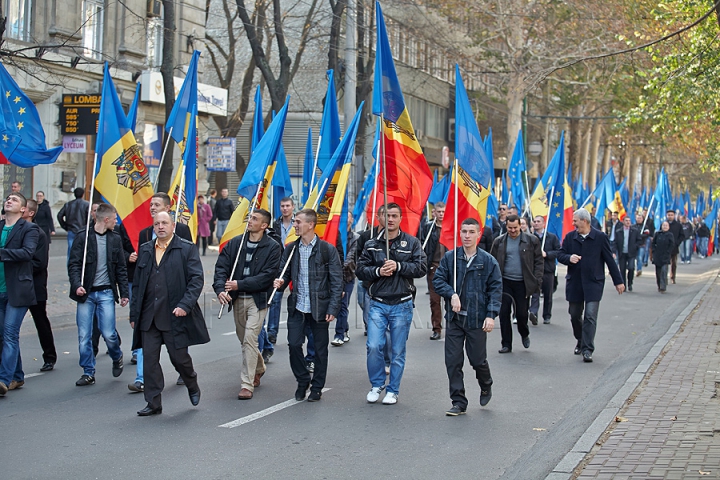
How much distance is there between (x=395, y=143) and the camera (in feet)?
29.5

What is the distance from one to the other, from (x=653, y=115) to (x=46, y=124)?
1414cm

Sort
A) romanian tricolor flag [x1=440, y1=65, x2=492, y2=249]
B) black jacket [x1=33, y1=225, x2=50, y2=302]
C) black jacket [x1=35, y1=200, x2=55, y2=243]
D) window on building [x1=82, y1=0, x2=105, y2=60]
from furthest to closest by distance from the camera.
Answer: window on building [x1=82, y1=0, x2=105, y2=60]
black jacket [x1=35, y1=200, x2=55, y2=243]
black jacket [x1=33, y1=225, x2=50, y2=302]
romanian tricolor flag [x1=440, y1=65, x2=492, y2=249]

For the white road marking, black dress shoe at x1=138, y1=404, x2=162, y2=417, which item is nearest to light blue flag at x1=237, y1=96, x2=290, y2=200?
the white road marking

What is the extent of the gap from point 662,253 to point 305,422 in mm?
15349

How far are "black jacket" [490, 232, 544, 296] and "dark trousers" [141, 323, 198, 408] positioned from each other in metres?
5.19

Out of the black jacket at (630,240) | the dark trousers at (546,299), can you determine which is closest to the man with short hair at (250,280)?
the dark trousers at (546,299)

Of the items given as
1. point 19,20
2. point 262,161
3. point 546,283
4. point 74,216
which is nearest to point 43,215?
point 74,216

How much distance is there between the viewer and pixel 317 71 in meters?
39.9

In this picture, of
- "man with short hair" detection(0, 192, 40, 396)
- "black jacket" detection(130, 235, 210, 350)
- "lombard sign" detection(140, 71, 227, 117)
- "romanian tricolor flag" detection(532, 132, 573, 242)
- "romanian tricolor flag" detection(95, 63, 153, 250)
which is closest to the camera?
"black jacket" detection(130, 235, 210, 350)

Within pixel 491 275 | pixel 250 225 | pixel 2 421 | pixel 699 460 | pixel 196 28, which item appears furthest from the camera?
pixel 196 28

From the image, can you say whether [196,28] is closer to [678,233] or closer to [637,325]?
[678,233]

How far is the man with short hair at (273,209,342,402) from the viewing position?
8.29 meters

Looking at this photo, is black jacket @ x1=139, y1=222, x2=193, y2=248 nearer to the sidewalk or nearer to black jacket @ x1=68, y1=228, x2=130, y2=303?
black jacket @ x1=68, y1=228, x2=130, y2=303

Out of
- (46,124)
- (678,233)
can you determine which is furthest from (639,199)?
(46,124)
